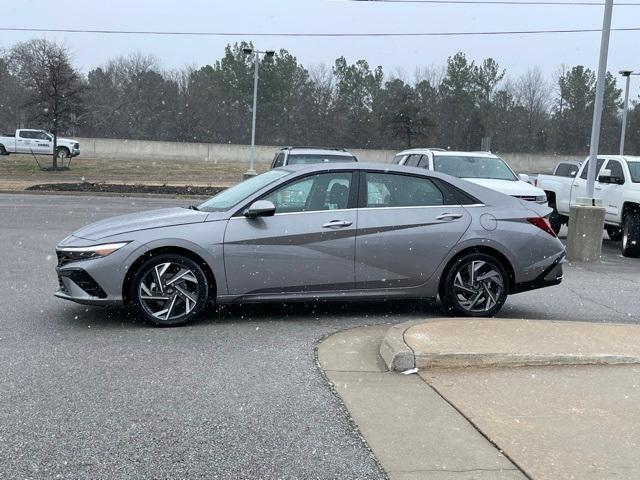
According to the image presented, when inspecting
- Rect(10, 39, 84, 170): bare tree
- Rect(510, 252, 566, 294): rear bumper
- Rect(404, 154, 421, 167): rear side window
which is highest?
Rect(10, 39, 84, 170): bare tree

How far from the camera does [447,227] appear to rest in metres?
6.78

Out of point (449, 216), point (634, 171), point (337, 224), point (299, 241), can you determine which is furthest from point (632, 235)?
point (299, 241)

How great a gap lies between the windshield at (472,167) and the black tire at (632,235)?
2.37 m

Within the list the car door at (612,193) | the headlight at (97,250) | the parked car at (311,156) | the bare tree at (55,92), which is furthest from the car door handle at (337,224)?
the bare tree at (55,92)

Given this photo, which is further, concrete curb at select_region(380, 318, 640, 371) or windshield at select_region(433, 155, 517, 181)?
windshield at select_region(433, 155, 517, 181)

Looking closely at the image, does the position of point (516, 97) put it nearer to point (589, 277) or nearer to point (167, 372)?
point (589, 277)

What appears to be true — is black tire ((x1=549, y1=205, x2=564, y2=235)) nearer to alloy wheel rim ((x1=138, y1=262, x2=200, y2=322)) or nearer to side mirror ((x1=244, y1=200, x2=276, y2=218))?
side mirror ((x1=244, y1=200, x2=276, y2=218))

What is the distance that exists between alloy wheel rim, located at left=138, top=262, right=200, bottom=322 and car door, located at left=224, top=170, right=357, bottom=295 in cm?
37

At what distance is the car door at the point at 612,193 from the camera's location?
43.6 feet

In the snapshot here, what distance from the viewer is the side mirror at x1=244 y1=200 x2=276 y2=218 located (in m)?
6.30

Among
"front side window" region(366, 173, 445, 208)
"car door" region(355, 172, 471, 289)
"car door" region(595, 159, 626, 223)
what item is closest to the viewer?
"car door" region(355, 172, 471, 289)

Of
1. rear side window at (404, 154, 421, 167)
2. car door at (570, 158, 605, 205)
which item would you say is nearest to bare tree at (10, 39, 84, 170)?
rear side window at (404, 154, 421, 167)

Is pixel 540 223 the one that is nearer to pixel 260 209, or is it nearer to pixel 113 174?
pixel 260 209

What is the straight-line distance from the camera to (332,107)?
2542 inches
